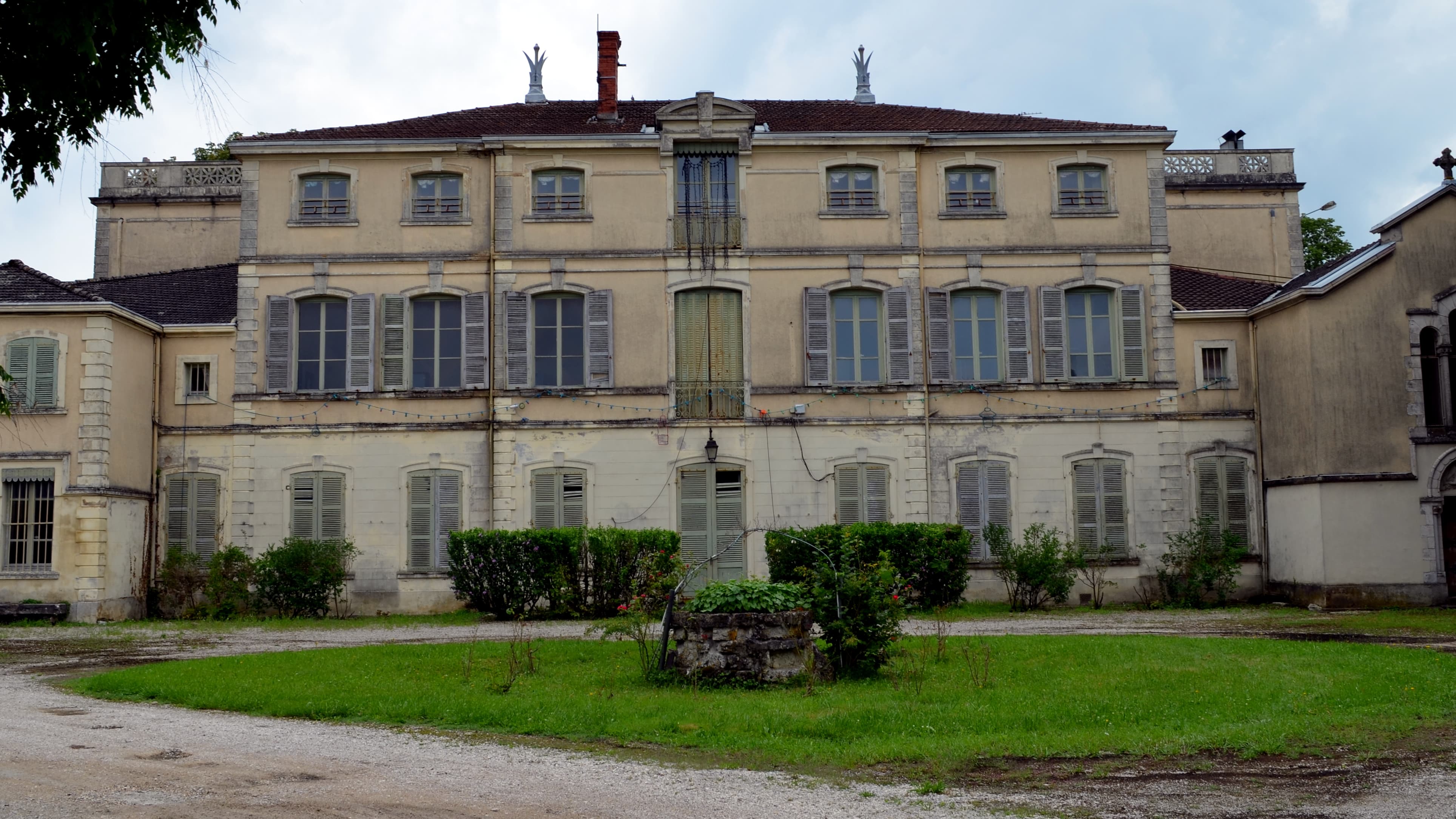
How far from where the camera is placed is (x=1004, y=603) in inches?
872

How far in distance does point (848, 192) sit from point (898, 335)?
107 inches

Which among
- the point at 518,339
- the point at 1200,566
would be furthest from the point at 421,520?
the point at 1200,566

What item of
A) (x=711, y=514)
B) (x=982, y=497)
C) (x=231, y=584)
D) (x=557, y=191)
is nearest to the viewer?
(x=231, y=584)

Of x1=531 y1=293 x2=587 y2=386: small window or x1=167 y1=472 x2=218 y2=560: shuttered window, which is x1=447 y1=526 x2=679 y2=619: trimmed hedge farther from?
x1=167 y1=472 x2=218 y2=560: shuttered window

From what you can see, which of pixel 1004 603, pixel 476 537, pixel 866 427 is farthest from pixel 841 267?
pixel 476 537

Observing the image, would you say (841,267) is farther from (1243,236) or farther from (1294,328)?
(1243,236)

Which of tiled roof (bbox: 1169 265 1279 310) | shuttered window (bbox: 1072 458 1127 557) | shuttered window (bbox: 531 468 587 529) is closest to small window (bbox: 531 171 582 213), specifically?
shuttered window (bbox: 531 468 587 529)

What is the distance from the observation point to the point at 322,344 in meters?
23.0

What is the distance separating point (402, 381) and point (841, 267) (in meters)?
7.97

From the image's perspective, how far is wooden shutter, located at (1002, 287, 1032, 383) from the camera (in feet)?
74.9

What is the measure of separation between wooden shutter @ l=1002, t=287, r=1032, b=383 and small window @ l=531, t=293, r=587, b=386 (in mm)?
7461

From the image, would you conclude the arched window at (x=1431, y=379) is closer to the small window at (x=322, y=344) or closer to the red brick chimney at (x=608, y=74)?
the red brick chimney at (x=608, y=74)

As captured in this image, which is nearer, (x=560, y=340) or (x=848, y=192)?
(x=560, y=340)

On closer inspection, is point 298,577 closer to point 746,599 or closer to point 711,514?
point 711,514
